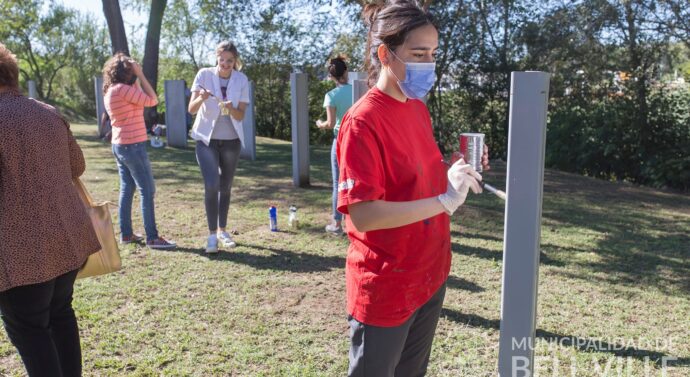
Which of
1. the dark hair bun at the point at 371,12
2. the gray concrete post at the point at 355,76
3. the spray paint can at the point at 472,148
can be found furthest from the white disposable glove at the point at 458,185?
the gray concrete post at the point at 355,76

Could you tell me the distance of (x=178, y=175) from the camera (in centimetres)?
1023

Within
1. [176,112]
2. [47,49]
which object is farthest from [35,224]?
[47,49]

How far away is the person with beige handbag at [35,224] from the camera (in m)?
2.48

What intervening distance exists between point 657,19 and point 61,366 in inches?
443

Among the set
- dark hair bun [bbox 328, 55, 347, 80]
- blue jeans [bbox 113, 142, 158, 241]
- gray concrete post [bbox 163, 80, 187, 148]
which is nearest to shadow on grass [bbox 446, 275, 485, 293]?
dark hair bun [bbox 328, 55, 347, 80]

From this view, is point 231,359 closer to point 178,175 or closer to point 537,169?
point 537,169

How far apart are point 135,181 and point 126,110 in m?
0.68

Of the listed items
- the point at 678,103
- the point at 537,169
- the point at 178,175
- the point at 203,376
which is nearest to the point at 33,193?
the point at 203,376

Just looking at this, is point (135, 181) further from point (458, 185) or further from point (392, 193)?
point (458, 185)

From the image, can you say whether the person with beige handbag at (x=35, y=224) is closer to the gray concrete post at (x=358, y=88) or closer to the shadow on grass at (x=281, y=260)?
the shadow on grass at (x=281, y=260)

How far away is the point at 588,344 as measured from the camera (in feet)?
12.2

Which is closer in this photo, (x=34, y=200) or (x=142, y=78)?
(x=34, y=200)

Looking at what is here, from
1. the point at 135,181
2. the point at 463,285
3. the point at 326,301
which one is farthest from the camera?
the point at 135,181

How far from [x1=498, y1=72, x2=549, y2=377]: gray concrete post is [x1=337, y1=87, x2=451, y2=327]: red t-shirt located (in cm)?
26
